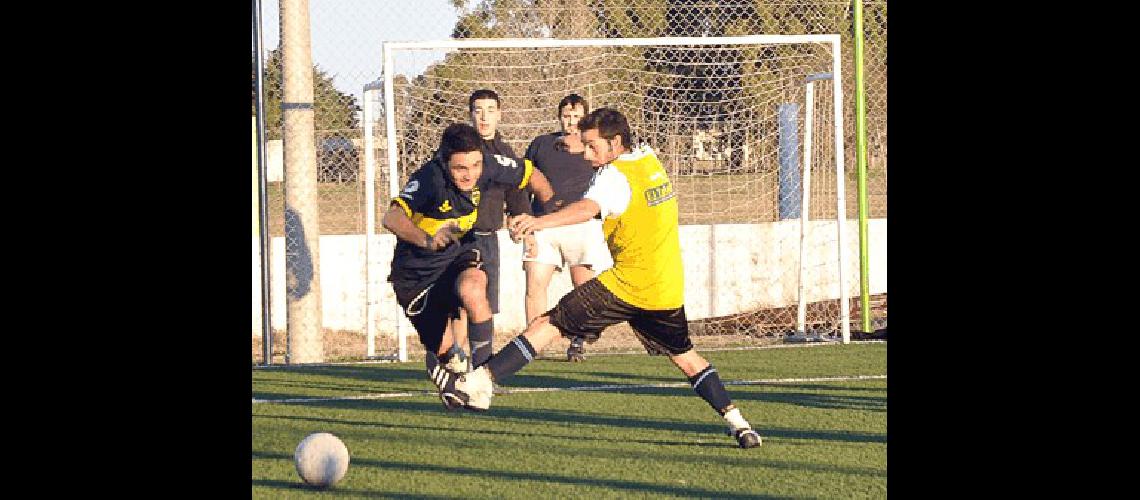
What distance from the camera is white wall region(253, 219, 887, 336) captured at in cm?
1350

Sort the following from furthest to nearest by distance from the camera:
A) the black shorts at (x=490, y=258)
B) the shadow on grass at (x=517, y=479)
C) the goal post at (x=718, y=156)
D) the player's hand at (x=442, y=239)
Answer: the goal post at (x=718, y=156) → the black shorts at (x=490, y=258) → the player's hand at (x=442, y=239) → the shadow on grass at (x=517, y=479)

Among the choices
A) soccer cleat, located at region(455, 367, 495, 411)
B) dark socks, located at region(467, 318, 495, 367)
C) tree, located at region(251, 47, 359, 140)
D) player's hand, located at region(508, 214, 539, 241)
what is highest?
tree, located at region(251, 47, 359, 140)

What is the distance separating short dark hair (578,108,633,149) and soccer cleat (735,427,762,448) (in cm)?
149

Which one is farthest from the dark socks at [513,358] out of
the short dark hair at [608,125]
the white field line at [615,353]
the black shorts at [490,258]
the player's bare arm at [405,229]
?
the white field line at [615,353]

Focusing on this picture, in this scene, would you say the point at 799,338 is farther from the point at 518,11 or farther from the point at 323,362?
the point at 518,11

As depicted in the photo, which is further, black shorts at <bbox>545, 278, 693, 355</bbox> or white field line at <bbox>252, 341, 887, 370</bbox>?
white field line at <bbox>252, 341, 887, 370</bbox>

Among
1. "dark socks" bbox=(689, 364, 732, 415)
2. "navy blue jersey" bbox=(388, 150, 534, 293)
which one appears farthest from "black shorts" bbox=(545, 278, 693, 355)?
"navy blue jersey" bbox=(388, 150, 534, 293)

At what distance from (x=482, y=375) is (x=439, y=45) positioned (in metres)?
4.72

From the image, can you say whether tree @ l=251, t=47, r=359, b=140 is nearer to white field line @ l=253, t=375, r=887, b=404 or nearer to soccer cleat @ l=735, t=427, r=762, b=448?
white field line @ l=253, t=375, r=887, b=404

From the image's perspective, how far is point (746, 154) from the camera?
582 inches

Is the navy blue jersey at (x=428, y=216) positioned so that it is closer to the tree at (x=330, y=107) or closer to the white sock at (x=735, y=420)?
the white sock at (x=735, y=420)

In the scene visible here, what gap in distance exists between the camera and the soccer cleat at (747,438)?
7266mm

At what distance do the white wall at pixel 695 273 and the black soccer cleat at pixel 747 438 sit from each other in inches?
248

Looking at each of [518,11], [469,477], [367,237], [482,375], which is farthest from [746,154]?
[469,477]
